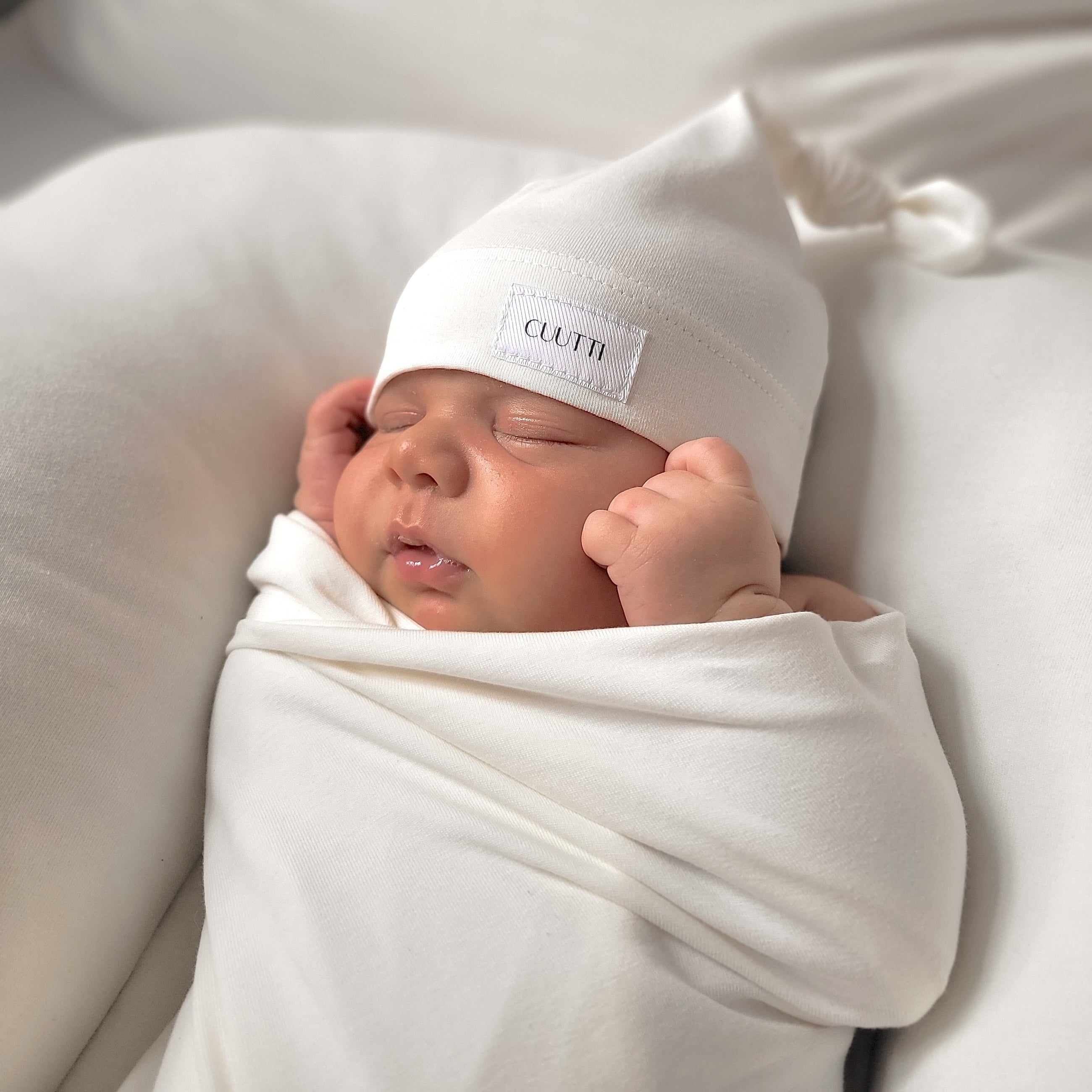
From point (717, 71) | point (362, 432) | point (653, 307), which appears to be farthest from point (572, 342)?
point (717, 71)

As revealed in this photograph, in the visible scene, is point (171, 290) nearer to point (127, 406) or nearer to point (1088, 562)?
point (127, 406)

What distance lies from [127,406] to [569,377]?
409mm

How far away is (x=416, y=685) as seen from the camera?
2.51 ft

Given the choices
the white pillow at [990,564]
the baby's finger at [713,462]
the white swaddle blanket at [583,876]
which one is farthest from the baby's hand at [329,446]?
the white pillow at [990,564]

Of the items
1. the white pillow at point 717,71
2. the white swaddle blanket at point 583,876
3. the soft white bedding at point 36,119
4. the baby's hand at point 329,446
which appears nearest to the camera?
the white swaddle blanket at point 583,876

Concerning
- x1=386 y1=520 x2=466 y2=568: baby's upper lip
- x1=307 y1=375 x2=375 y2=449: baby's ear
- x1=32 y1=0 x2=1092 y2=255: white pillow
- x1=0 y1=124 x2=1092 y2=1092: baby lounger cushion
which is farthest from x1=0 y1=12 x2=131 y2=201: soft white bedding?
x1=386 y1=520 x2=466 y2=568: baby's upper lip

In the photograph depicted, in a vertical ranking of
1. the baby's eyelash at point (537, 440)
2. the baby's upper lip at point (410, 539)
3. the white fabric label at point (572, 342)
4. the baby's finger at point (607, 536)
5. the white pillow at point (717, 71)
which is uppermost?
the white pillow at point (717, 71)

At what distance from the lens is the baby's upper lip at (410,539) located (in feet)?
2.63

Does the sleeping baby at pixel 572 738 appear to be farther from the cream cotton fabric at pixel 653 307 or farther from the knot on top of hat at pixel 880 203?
the knot on top of hat at pixel 880 203

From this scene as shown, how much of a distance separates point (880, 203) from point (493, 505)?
66 cm

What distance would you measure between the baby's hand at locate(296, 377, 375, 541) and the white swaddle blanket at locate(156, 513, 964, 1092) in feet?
0.74

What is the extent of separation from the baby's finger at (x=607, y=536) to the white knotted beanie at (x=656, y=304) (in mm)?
103

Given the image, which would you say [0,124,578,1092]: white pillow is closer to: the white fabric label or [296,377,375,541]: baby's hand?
[296,377,375,541]: baby's hand

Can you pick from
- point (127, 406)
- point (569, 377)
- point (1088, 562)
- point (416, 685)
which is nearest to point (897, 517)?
point (1088, 562)
